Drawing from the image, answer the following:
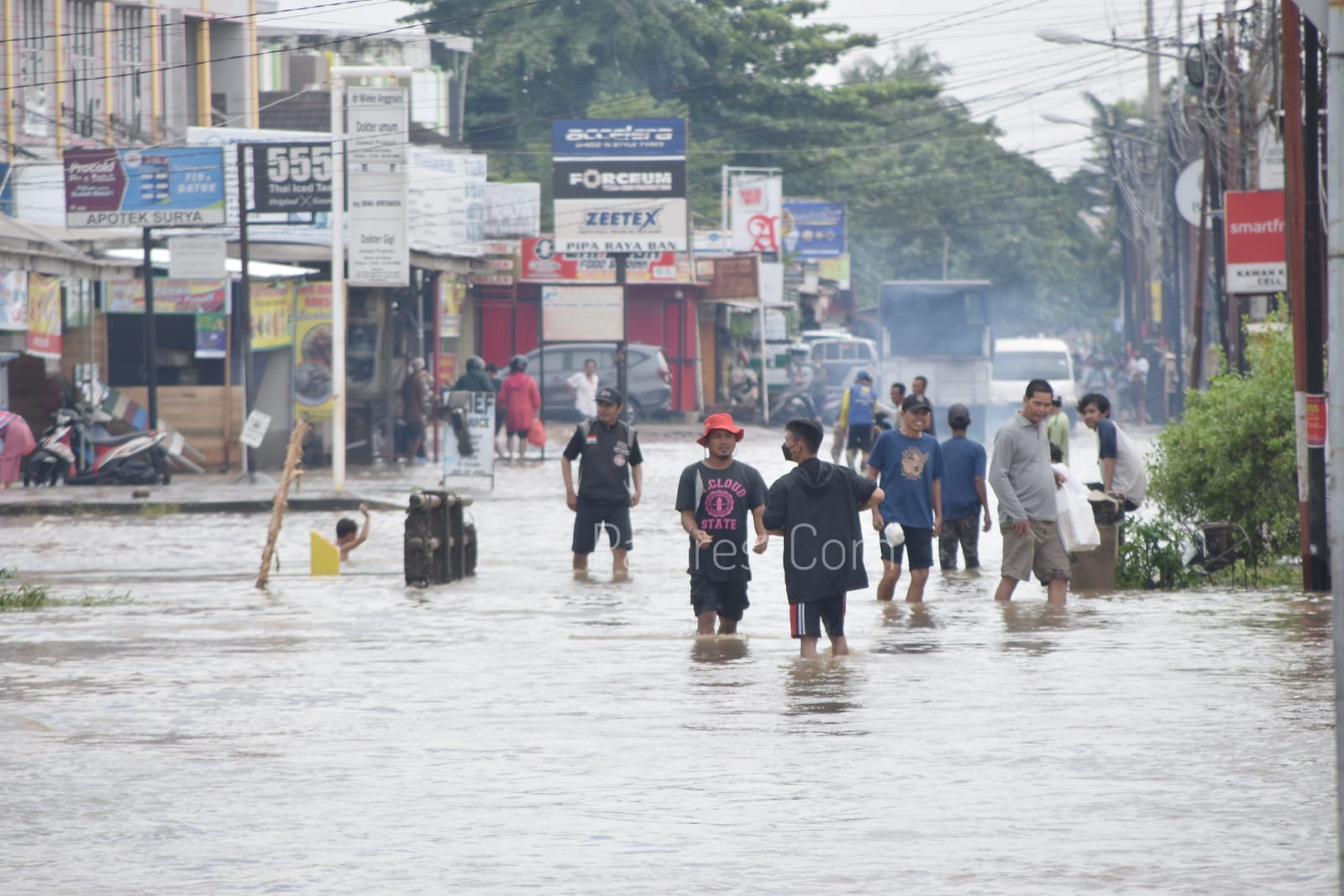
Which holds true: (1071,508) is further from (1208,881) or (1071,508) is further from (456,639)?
(1208,881)

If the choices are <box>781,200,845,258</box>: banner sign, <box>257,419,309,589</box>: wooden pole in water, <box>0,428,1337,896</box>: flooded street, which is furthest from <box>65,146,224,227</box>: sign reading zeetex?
<box>781,200,845,258</box>: banner sign

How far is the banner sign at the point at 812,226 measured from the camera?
61.0 meters

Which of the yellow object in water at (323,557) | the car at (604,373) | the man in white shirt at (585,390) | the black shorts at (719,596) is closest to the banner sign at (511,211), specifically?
the car at (604,373)

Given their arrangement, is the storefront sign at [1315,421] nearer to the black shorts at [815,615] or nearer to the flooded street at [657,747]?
the flooded street at [657,747]

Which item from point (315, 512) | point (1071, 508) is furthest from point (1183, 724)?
point (315, 512)

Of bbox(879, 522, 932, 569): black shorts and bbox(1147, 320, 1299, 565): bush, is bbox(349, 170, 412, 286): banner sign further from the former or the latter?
bbox(879, 522, 932, 569): black shorts

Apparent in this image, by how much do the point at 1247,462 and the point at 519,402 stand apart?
1801 centimetres

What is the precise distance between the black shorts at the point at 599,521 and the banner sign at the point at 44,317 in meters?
13.1

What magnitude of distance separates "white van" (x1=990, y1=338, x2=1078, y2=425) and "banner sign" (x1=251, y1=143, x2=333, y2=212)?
21.2m

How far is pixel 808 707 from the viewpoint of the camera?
9719 mm

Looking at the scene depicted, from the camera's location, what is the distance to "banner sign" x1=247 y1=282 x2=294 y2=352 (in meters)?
29.2

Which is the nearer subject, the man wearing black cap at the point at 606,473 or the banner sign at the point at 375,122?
the man wearing black cap at the point at 606,473

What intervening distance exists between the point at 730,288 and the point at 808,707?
127ft

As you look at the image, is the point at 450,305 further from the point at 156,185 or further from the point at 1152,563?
the point at 1152,563
